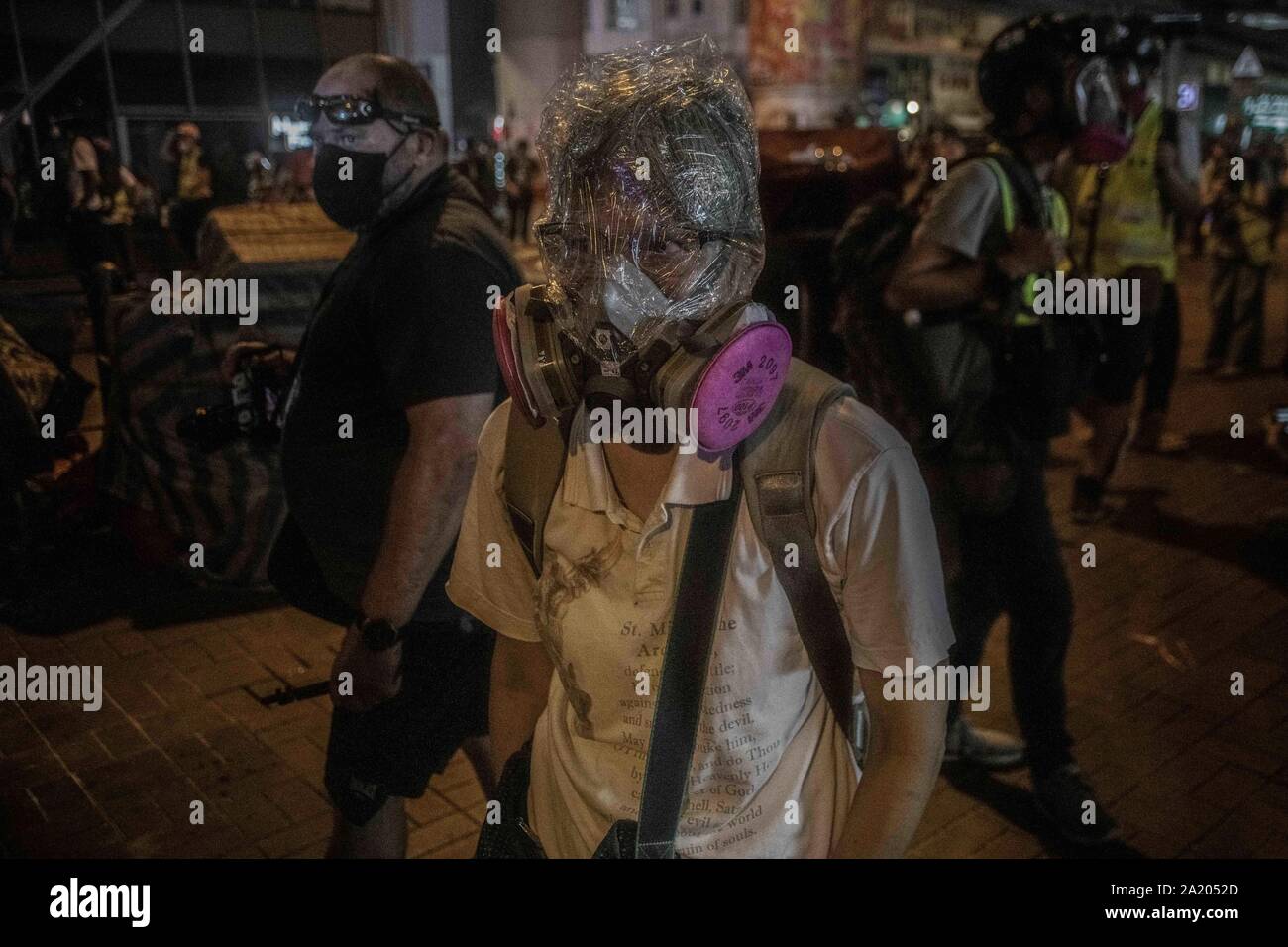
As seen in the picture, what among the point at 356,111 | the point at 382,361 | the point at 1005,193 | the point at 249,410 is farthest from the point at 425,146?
the point at 1005,193

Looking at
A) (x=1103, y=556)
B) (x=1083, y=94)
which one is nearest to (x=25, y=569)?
(x=1083, y=94)

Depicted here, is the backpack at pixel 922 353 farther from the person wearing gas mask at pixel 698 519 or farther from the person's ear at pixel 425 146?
the person wearing gas mask at pixel 698 519

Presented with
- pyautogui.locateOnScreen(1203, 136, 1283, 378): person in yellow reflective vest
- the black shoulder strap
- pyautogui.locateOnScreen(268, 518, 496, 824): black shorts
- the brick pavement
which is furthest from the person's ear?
pyautogui.locateOnScreen(1203, 136, 1283, 378): person in yellow reflective vest

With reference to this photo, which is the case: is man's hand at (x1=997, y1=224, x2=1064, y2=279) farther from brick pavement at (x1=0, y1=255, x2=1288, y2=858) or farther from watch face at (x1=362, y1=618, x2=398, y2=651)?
watch face at (x1=362, y1=618, x2=398, y2=651)

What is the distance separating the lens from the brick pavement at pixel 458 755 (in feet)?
10.7

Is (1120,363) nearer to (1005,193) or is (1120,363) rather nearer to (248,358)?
(1005,193)

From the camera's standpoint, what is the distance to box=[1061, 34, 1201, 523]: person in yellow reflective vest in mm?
5504

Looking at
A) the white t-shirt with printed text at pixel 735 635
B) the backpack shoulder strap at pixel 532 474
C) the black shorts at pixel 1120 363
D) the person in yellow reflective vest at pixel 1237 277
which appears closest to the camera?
the white t-shirt with printed text at pixel 735 635

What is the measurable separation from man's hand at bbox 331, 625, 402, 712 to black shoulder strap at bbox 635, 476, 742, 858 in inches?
39.8

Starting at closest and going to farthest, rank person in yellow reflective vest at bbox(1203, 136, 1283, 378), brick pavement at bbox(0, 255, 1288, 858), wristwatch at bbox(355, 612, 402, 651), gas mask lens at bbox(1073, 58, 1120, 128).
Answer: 1. wristwatch at bbox(355, 612, 402, 651)
2. gas mask lens at bbox(1073, 58, 1120, 128)
3. brick pavement at bbox(0, 255, 1288, 858)
4. person in yellow reflective vest at bbox(1203, 136, 1283, 378)

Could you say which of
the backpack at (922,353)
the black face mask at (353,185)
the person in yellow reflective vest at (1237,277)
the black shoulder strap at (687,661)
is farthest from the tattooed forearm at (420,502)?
the person in yellow reflective vest at (1237,277)

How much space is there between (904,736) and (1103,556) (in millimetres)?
4243

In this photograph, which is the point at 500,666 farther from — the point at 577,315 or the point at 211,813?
the point at 211,813

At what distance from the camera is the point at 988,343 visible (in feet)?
10.1
